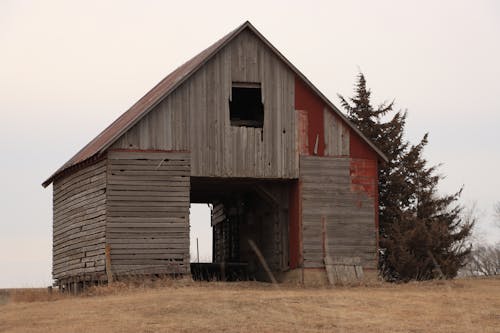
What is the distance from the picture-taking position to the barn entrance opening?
32750 millimetres

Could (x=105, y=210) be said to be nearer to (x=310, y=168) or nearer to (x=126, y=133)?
(x=126, y=133)

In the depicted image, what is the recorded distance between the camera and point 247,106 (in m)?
35.8

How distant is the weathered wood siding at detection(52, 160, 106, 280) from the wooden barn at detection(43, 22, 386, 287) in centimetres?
6

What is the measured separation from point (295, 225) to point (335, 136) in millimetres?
3167

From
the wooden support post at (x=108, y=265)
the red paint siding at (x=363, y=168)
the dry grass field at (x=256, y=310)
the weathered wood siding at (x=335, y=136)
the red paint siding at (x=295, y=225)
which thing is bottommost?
the dry grass field at (x=256, y=310)

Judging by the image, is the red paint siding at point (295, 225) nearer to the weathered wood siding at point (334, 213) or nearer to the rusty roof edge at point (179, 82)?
the weathered wood siding at point (334, 213)

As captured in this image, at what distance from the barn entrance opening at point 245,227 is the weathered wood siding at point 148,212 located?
69.8 inches

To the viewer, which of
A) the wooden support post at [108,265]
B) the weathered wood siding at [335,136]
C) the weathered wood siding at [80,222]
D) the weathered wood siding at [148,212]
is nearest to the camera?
the wooden support post at [108,265]

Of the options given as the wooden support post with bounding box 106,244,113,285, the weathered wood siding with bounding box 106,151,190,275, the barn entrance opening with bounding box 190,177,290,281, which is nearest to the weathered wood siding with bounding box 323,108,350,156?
the barn entrance opening with bounding box 190,177,290,281

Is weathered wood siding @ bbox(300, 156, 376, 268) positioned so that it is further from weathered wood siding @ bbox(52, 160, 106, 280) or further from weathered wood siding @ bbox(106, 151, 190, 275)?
Answer: weathered wood siding @ bbox(52, 160, 106, 280)

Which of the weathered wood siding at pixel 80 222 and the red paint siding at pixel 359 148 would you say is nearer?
the weathered wood siding at pixel 80 222

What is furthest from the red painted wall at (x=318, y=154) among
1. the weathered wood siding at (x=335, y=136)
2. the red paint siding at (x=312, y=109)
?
the weathered wood siding at (x=335, y=136)

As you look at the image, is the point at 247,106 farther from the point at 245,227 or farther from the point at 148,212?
the point at 148,212

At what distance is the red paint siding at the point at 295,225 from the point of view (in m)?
31.5
